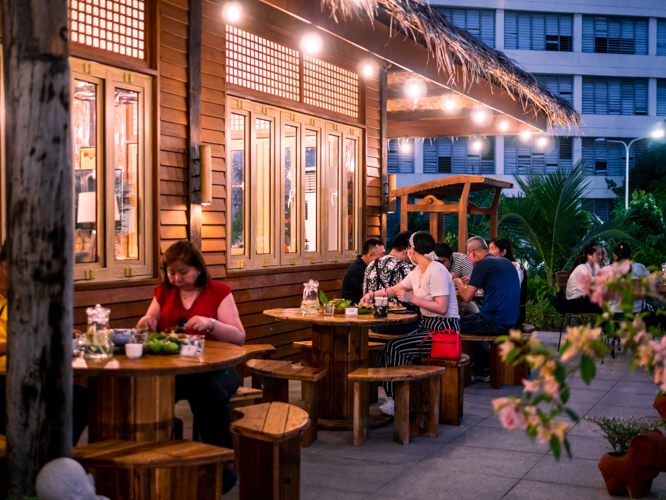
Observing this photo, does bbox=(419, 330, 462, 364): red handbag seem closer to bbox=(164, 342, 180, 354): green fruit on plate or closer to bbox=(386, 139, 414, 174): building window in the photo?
bbox=(164, 342, 180, 354): green fruit on plate

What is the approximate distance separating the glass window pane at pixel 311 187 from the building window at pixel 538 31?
29.7m

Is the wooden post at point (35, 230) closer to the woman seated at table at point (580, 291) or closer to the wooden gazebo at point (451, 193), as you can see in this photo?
the woman seated at table at point (580, 291)

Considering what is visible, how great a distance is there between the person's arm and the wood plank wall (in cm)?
148

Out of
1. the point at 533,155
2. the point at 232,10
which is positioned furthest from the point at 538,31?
the point at 232,10

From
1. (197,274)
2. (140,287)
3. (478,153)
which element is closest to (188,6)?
(140,287)

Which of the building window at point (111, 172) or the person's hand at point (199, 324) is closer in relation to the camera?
the person's hand at point (199, 324)

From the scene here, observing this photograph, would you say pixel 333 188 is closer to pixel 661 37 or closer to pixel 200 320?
pixel 200 320

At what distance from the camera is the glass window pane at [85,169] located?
6383 millimetres

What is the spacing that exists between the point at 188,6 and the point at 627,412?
561 cm

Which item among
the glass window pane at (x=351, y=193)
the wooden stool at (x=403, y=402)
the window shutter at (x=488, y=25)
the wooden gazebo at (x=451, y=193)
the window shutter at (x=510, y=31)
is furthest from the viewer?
the window shutter at (x=510, y=31)

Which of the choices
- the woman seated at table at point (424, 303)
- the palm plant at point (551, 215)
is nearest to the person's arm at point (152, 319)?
the woman seated at table at point (424, 303)

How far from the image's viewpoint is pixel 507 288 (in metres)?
7.82

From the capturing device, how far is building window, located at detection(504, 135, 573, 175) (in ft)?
118

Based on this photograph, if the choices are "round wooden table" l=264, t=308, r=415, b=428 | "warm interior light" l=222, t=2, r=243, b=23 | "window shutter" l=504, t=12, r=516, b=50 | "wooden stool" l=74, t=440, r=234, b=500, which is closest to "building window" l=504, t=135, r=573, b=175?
"window shutter" l=504, t=12, r=516, b=50
